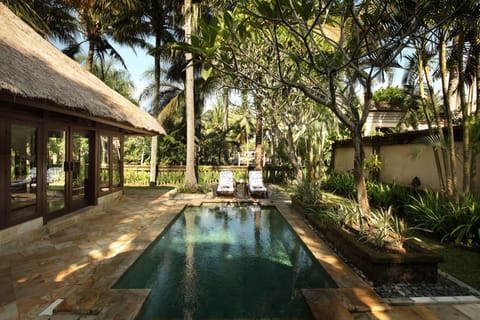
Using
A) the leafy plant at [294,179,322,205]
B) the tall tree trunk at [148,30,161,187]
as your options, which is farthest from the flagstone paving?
the tall tree trunk at [148,30,161,187]

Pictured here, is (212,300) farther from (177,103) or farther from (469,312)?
(177,103)

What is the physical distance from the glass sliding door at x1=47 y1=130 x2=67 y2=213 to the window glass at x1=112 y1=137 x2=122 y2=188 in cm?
254

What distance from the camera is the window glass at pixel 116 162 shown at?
8.59 meters


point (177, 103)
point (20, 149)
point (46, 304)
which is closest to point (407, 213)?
point (46, 304)

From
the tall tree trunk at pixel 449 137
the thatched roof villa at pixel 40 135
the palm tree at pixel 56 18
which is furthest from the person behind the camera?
the palm tree at pixel 56 18

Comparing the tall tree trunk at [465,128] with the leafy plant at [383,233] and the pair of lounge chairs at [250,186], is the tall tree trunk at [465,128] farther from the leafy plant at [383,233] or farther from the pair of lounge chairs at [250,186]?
the pair of lounge chairs at [250,186]

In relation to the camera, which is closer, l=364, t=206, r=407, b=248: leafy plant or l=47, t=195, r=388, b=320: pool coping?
l=47, t=195, r=388, b=320: pool coping

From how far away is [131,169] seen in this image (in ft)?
44.6

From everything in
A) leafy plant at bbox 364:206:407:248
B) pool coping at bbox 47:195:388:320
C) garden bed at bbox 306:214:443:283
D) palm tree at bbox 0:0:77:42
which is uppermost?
palm tree at bbox 0:0:77:42

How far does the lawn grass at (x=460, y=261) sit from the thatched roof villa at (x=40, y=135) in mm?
6073

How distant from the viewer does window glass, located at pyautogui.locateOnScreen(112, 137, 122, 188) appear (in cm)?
859

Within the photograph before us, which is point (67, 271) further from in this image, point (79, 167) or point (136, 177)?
point (136, 177)

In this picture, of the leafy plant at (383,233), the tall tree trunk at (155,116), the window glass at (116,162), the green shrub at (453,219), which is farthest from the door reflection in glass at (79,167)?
the green shrub at (453,219)

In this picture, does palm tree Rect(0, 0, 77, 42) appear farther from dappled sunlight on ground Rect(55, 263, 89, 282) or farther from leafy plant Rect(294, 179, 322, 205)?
leafy plant Rect(294, 179, 322, 205)
